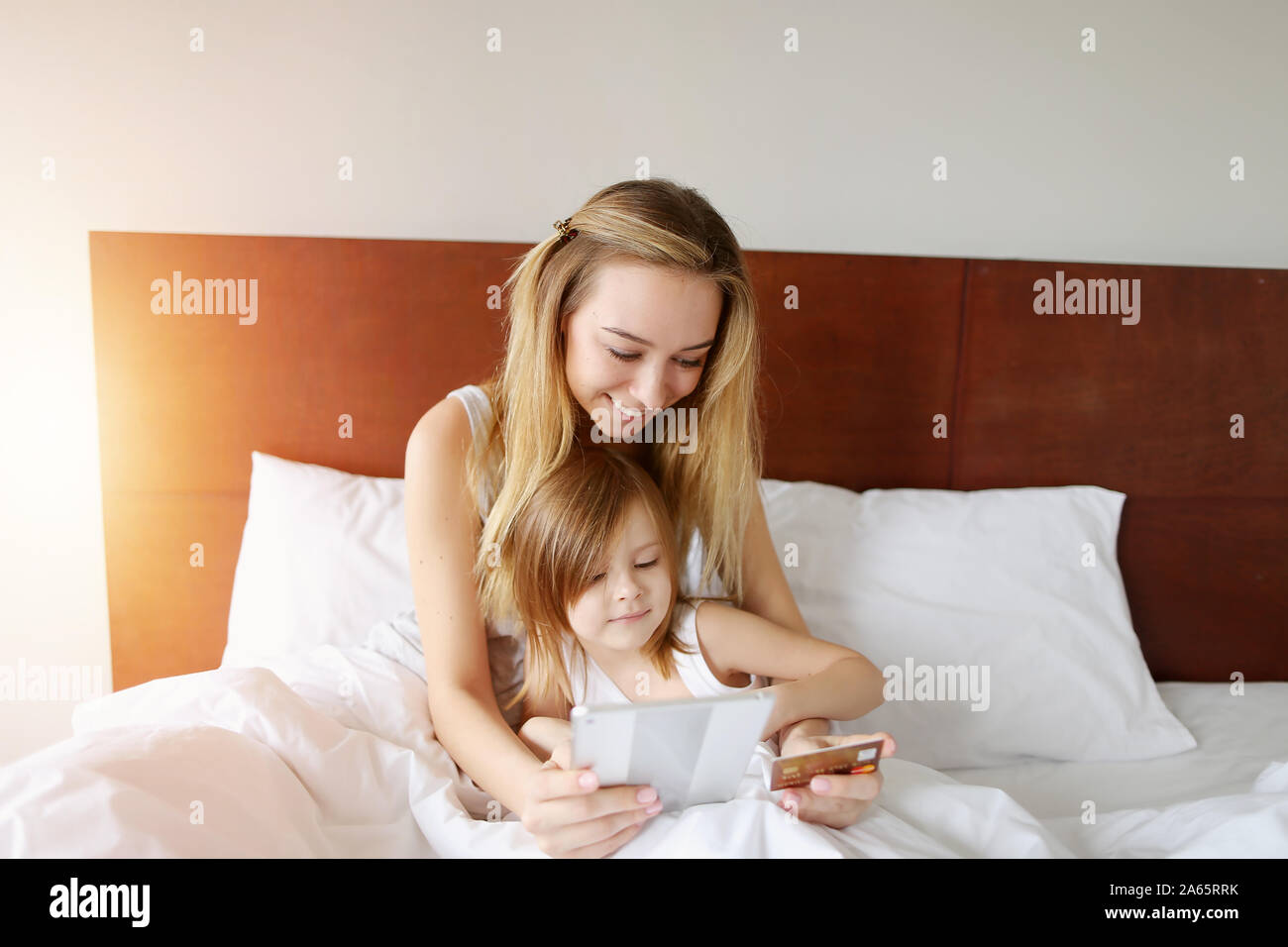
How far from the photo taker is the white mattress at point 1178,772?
1473mm

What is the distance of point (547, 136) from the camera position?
71.1 inches

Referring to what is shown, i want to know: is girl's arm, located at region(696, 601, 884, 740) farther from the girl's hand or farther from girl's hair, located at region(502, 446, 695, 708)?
the girl's hand

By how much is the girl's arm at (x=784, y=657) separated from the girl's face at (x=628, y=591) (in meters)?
0.11

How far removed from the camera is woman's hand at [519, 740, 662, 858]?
0.98 meters

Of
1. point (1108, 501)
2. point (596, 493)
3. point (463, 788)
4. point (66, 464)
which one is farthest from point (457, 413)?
point (1108, 501)

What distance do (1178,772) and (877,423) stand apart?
0.83 meters

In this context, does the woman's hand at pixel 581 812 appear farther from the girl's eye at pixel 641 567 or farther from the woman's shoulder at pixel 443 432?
the woman's shoulder at pixel 443 432

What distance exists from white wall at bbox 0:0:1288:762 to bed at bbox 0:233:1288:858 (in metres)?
0.12

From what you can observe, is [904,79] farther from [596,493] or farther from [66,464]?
[66,464]

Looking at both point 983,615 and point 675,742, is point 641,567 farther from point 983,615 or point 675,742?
point 983,615

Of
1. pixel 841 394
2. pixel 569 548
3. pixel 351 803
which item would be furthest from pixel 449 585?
pixel 841 394

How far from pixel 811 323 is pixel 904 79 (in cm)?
55

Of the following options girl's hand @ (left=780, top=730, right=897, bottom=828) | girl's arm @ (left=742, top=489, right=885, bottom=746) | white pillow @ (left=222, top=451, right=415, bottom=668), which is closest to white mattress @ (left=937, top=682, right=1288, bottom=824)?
girl's arm @ (left=742, top=489, right=885, bottom=746)

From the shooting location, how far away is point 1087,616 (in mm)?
1693
